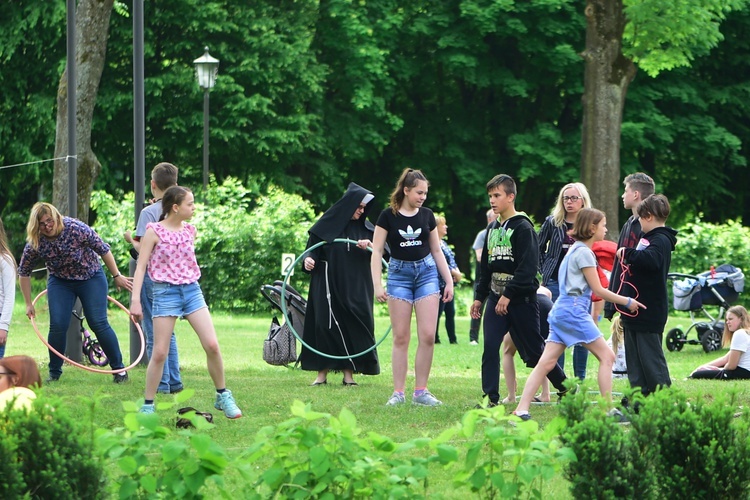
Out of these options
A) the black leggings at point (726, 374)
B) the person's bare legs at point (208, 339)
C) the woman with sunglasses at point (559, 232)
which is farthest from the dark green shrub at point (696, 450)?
the black leggings at point (726, 374)

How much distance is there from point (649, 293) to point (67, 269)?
5.52 m

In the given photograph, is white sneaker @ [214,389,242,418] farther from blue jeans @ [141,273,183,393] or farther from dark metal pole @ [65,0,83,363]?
dark metal pole @ [65,0,83,363]

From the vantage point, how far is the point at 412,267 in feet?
31.7

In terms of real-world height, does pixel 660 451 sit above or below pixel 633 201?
below

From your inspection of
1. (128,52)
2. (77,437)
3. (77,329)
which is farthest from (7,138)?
(77,437)

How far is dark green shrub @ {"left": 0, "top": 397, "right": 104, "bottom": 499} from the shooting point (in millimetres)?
4609

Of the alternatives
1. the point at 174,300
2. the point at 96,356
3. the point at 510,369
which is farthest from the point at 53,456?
the point at 96,356

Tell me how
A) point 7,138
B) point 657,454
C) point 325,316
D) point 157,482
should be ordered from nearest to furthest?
point 157,482, point 657,454, point 325,316, point 7,138

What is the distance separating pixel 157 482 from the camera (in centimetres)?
464

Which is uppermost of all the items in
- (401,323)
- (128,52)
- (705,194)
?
(128,52)

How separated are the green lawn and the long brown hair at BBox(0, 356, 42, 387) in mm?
392

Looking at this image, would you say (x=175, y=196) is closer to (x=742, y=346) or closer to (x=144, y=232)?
(x=144, y=232)

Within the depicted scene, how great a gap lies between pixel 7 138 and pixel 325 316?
23.4m

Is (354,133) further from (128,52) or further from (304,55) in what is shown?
(128,52)
